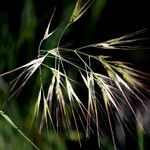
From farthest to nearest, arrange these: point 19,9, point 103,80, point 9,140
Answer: point 19,9, point 9,140, point 103,80

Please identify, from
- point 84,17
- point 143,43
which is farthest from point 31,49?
point 143,43

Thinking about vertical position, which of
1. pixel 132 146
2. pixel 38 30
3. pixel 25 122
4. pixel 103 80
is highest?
pixel 38 30

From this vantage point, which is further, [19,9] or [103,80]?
[19,9]

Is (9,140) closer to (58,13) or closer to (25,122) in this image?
(25,122)

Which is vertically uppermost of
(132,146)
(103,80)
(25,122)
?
A: (103,80)

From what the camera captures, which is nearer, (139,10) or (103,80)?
(103,80)

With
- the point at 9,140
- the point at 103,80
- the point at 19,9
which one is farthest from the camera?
the point at 19,9

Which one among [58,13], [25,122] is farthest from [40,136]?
[58,13]

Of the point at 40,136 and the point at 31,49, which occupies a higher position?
the point at 31,49

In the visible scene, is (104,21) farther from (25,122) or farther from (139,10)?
(25,122)
